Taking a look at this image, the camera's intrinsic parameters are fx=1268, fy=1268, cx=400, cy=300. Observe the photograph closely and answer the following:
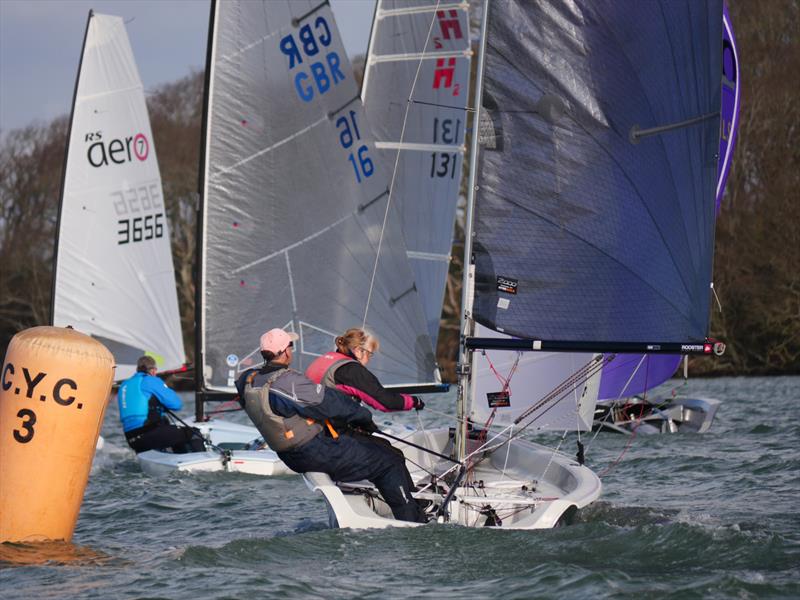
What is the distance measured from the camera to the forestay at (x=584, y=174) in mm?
7367

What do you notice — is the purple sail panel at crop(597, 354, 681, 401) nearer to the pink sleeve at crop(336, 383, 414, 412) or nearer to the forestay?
the forestay

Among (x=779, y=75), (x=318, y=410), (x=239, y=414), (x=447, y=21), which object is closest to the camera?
(x=318, y=410)

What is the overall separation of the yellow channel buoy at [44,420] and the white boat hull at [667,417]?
26.6 feet

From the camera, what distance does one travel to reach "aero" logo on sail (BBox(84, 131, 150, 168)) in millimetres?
15766

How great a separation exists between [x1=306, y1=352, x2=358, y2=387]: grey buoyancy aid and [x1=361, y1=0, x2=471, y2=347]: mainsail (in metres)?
7.77

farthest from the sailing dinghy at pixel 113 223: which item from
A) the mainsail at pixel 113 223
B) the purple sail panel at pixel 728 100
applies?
the purple sail panel at pixel 728 100

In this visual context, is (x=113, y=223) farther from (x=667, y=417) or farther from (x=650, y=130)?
(x=650, y=130)

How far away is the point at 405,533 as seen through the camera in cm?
635

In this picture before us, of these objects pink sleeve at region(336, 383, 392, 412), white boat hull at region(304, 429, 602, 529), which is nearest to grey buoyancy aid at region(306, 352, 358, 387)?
pink sleeve at region(336, 383, 392, 412)

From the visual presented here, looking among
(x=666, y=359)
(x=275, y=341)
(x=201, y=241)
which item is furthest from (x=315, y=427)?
(x=201, y=241)

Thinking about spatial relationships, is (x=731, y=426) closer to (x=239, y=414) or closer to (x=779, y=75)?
(x=239, y=414)

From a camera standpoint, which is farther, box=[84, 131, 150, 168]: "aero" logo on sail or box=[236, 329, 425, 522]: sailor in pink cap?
box=[84, 131, 150, 168]: "aero" logo on sail

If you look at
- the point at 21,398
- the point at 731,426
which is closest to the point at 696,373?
the point at 731,426

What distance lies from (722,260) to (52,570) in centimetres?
2069
